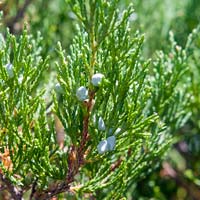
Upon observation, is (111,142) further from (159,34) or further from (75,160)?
(159,34)

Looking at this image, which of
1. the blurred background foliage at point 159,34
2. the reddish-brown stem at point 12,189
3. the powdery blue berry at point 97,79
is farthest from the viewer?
the blurred background foliage at point 159,34

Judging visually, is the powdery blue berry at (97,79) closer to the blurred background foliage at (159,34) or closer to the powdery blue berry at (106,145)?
the powdery blue berry at (106,145)

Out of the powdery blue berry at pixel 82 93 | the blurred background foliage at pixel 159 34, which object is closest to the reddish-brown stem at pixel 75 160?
the powdery blue berry at pixel 82 93

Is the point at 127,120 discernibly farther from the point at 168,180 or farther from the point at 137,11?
the point at 137,11

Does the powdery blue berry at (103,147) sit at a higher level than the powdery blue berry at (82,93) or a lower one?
lower

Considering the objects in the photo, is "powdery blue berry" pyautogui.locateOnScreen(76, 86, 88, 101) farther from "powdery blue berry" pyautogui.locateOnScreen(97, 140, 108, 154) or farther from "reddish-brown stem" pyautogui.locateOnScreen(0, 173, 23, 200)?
"reddish-brown stem" pyautogui.locateOnScreen(0, 173, 23, 200)

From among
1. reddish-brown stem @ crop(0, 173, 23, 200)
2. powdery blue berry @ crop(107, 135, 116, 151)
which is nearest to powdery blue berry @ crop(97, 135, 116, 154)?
powdery blue berry @ crop(107, 135, 116, 151)
